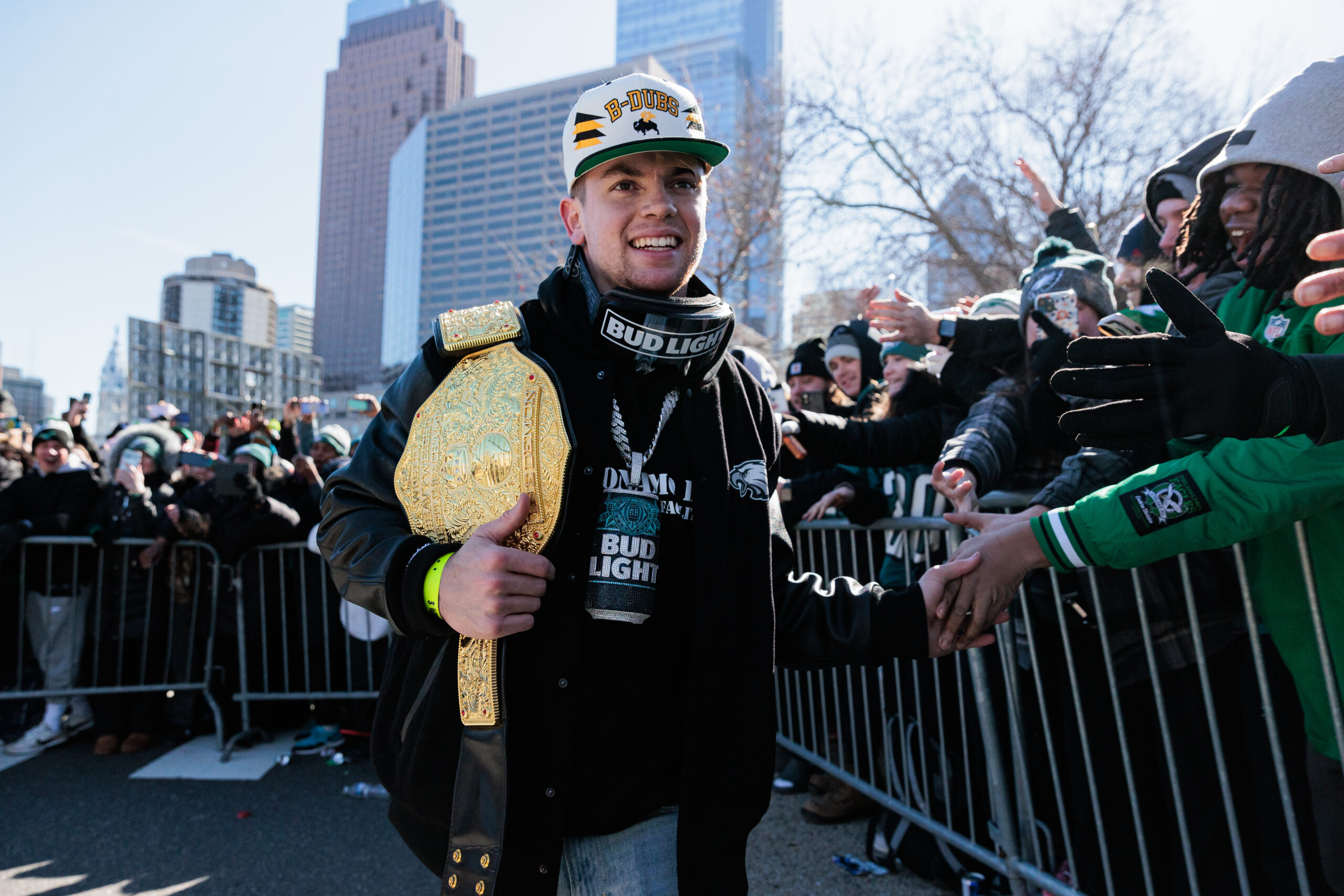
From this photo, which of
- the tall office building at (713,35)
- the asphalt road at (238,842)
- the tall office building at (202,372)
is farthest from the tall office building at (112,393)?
the asphalt road at (238,842)

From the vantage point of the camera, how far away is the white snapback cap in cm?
175

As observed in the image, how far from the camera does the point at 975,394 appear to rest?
3.62 meters

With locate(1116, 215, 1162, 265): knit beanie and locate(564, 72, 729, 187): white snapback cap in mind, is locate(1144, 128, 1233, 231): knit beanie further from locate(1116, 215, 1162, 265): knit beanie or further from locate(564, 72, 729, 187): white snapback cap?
locate(564, 72, 729, 187): white snapback cap

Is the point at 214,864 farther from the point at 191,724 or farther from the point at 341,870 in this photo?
the point at 191,724

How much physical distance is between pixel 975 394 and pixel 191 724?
5397 mm

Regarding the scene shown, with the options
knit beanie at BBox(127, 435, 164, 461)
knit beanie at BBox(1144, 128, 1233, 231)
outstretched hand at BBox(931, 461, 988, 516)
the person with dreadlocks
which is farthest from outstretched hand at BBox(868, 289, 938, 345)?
knit beanie at BBox(127, 435, 164, 461)

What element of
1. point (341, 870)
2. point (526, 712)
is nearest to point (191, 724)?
point (341, 870)

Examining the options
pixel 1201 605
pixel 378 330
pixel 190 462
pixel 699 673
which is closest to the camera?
pixel 699 673

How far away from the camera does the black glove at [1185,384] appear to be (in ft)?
4.63

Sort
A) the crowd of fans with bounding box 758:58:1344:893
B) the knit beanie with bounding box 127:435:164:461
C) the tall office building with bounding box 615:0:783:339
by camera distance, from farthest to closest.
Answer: the tall office building with bounding box 615:0:783:339
the knit beanie with bounding box 127:435:164:461
the crowd of fans with bounding box 758:58:1344:893

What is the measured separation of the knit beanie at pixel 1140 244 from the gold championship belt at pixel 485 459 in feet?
13.9

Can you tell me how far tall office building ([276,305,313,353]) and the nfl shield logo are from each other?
188 m

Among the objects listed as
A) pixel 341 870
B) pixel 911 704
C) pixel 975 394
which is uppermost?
pixel 975 394

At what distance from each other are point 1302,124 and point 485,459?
202 cm
